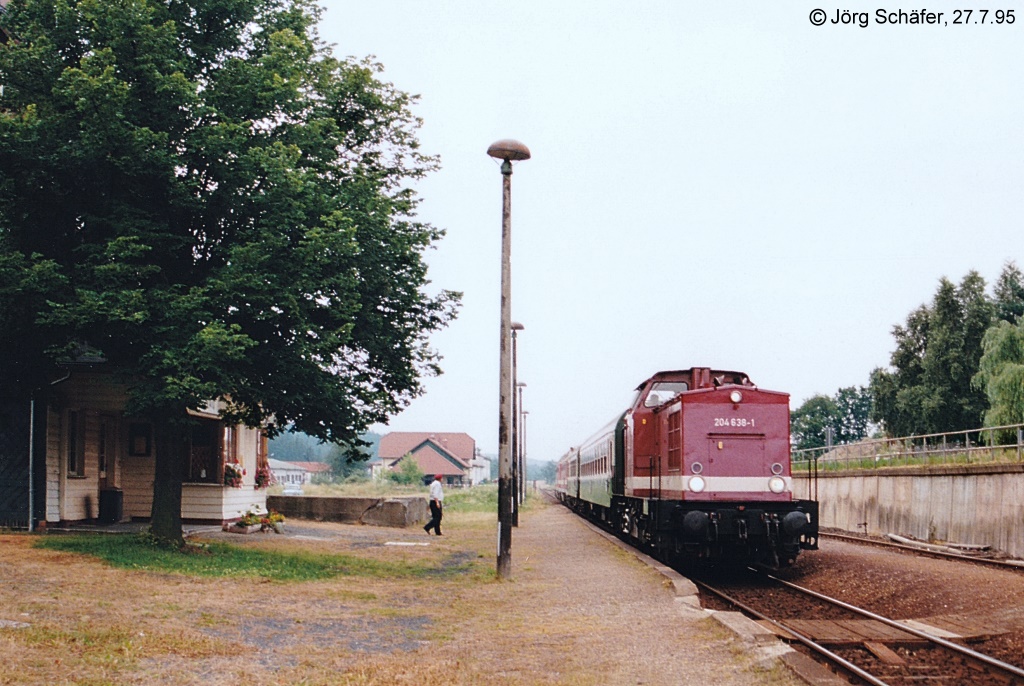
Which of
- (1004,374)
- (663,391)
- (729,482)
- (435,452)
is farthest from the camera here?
(435,452)

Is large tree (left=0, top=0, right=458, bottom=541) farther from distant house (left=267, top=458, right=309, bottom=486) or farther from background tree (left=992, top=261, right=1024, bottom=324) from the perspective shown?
distant house (left=267, top=458, right=309, bottom=486)

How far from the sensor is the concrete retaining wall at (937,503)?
21.3m

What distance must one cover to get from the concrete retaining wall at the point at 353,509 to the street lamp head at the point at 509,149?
17.6 m

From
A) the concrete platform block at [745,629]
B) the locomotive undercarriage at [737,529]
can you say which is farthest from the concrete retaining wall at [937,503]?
the concrete platform block at [745,629]

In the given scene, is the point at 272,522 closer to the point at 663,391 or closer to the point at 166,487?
the point at 166,487

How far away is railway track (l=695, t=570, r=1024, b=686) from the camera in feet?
29.4

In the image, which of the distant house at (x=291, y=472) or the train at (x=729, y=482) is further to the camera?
the distant house at (x=291, y=472)

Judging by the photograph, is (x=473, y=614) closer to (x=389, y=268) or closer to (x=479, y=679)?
(x=479, y=679)

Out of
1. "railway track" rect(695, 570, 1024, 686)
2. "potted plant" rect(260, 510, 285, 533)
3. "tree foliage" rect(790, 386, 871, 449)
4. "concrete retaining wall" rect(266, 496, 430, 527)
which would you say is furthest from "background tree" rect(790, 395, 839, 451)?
"railway track" rect(695, 570, 1024, 686)

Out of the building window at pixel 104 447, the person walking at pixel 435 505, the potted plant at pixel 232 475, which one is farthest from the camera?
the person walking at pixel 435 505

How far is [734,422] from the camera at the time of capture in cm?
1698

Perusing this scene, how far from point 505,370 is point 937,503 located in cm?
1415

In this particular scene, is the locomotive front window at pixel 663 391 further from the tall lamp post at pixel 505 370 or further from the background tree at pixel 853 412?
the background tree at pixel 853 412

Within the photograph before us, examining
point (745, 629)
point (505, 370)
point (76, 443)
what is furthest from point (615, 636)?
point (76, 443)
